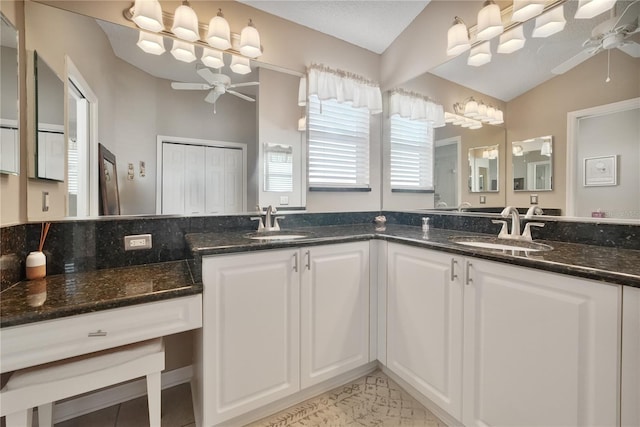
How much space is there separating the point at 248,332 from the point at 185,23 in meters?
1.75

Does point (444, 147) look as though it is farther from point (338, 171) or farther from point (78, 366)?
point (78, 366)

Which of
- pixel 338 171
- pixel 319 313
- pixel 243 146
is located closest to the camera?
pixel 319 313

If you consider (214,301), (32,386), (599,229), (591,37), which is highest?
(591,37)

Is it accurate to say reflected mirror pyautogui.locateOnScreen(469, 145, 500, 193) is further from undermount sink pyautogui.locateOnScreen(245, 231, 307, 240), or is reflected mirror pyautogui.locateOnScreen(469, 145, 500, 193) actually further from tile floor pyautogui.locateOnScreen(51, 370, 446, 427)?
tile floor pyautogui.locateOnScreen(51, 370, 446, 427)

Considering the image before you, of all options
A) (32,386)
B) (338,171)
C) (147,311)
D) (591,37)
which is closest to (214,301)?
(147,311)

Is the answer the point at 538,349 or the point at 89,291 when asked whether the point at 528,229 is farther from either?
the point at 89,291

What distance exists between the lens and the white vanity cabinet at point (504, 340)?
967 mm

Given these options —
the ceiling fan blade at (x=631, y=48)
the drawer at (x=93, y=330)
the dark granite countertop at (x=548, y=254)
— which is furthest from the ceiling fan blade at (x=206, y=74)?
the ceiling fan blade at (x=631, y=48)

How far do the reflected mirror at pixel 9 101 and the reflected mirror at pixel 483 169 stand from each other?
8.23 feet

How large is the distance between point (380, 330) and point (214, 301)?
1.07m

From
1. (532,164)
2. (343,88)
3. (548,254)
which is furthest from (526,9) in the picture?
(548,254)

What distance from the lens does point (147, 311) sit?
121 cm

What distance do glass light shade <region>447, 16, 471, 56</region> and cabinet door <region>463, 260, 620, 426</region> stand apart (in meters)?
1.50

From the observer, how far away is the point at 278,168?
2.21 m
